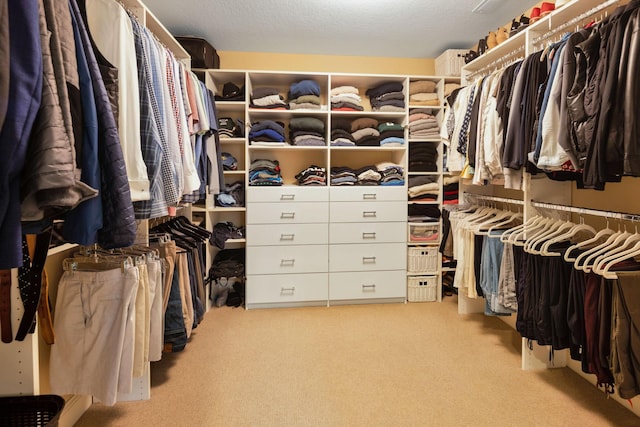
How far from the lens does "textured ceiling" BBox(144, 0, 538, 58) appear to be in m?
2.63

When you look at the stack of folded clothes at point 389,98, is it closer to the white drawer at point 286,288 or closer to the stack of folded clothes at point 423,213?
the stack of folded clothes at point 423,213

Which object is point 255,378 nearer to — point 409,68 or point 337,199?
point 337,199

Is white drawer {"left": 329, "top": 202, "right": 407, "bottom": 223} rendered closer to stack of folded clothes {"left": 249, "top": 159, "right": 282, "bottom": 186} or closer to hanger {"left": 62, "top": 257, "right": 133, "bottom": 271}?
stack of folded clothes {"left": 249, "top": 159, "right": 282, "bottom": 186}

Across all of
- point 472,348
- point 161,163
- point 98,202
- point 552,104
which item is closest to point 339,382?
point 472,348

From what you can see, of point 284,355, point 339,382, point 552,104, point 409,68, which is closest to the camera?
point 552,104

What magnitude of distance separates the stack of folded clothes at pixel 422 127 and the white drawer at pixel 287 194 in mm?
942

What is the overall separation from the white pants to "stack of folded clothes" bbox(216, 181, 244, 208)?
1.80 m

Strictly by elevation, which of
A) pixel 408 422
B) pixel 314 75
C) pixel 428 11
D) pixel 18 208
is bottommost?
pixel 408 422

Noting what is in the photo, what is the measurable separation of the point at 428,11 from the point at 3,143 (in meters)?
2.76

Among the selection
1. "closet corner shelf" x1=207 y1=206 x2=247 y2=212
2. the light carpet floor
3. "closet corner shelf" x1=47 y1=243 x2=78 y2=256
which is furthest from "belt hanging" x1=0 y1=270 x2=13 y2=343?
"closet corner shelf" x1=207 y1=206 x2=247 y2=212

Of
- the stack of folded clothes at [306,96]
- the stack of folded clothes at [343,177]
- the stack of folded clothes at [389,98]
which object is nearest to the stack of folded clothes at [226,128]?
the stack of folded clothes at [306,96]

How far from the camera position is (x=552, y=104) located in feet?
5.42

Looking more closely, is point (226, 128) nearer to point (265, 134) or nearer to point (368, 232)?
point (265, 134)

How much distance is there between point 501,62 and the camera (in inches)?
107
